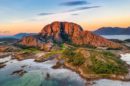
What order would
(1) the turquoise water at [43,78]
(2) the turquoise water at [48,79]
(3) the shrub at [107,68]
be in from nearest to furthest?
(2) the turquoise water at [48,79] < (1) the turquoise water at [43,78] < (3) the shrub at [107,68]

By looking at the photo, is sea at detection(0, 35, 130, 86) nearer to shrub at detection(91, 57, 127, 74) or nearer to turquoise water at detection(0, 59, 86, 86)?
turquoise water at detection(0, 59, 86, 86)

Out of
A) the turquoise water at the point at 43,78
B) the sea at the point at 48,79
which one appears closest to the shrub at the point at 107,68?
the sea at the point at 48,79

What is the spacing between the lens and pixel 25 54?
17338cm

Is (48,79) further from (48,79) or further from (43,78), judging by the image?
(43,78)

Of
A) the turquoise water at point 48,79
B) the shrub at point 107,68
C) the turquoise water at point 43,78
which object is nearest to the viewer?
the turquoise water at point 48,79

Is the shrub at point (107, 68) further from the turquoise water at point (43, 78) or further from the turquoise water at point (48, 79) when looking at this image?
the turquoise water at point (43, 78)

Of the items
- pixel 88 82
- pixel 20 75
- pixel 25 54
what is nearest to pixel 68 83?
pixel 88 82

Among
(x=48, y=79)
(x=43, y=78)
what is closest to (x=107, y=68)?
(x=48, y=79)

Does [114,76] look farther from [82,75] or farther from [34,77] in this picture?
[34,77]

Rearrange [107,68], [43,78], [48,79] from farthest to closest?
1. [43,78]
2. [107,68]
3. [48,79]

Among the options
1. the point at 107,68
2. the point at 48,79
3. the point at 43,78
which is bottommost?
the point at 43,78

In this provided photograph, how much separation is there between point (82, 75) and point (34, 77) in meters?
19.7

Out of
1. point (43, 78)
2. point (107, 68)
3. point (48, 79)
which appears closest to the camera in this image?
point (48, 79)

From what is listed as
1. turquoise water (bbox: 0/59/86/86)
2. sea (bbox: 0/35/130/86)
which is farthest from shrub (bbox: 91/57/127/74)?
turquoise water (bbox: 0/59/86/86)
